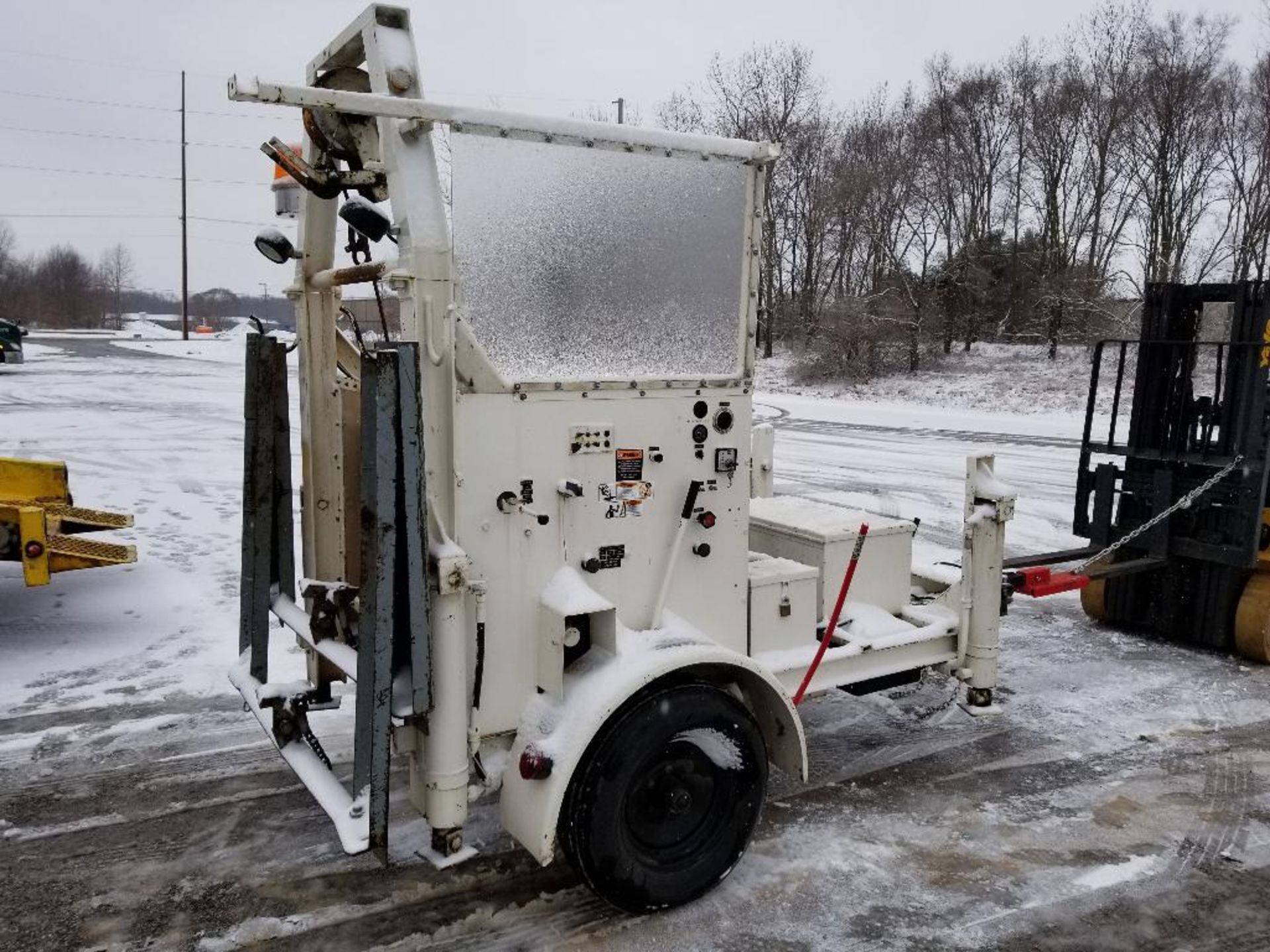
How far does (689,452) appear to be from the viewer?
3.77 m

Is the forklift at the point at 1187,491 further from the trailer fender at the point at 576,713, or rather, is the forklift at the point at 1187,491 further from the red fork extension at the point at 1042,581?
the trailer fender at the point at 576,713

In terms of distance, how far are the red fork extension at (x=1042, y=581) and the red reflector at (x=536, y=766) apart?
3.31 metres

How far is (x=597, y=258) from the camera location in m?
3.46

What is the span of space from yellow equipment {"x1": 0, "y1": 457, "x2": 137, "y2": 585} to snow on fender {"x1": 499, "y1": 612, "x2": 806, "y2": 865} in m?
4.43

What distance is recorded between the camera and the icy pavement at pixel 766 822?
143 inches

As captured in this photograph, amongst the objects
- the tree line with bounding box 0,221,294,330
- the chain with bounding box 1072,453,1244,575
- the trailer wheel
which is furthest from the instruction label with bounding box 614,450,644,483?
the tree line with bounding box 0,221,294,330

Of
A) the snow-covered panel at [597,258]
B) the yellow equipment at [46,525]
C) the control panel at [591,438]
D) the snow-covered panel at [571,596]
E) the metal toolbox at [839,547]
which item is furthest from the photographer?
the yellow equipment at [46,525]

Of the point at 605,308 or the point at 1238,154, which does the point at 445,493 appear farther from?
the point at 1238,154

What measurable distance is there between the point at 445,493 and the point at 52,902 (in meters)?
2.24

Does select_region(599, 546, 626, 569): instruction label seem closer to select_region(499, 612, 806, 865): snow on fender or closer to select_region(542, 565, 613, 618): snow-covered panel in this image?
select_region(542, 565, 613, 618): snow-covered panel

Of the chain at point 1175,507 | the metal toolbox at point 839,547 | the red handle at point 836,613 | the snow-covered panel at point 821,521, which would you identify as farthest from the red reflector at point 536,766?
the chain at point 1175,507

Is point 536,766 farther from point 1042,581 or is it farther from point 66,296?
point 66,296

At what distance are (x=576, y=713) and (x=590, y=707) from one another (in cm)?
6

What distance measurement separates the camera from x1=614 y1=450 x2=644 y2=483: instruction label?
11.9 feet
